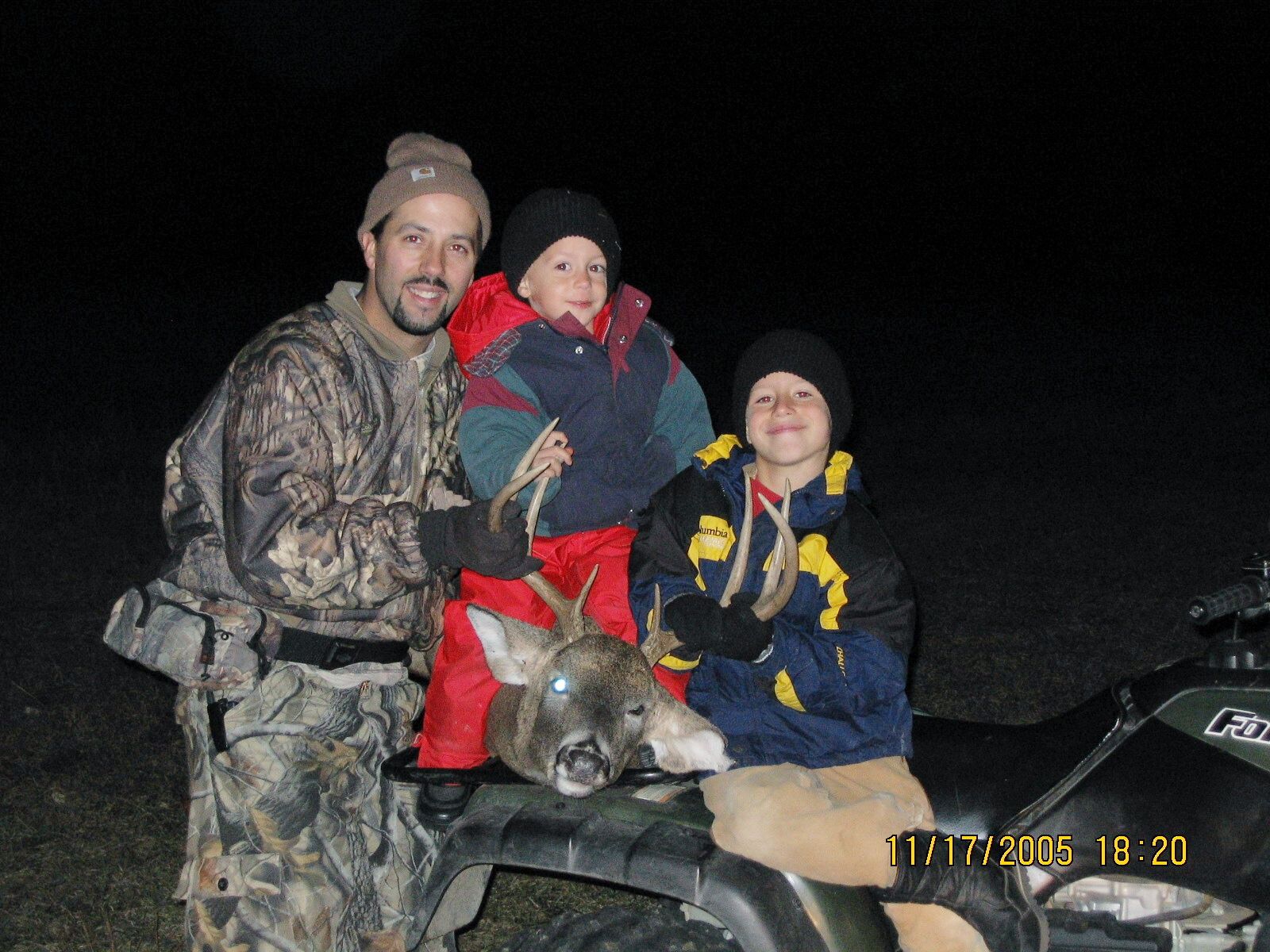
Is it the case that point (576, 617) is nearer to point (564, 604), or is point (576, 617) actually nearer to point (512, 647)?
point (564, 604)

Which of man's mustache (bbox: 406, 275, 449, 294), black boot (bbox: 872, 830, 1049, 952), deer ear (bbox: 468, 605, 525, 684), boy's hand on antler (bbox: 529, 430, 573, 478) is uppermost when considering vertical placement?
man's mustache (bbox: 406, 275, 449, 294)

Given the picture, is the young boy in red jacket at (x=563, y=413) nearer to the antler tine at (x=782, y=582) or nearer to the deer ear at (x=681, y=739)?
the deer ear at (x=681, y=739)

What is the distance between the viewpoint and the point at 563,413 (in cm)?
382

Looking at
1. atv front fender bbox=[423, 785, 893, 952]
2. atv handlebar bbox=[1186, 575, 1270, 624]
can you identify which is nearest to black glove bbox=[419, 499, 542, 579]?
atv front fender bbox=[423, 785, 893, 952]

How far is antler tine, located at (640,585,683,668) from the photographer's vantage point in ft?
10.8

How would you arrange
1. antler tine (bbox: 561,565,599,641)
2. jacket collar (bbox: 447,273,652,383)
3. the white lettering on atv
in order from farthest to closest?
1. jacket collar (bbox: 447,273,652,383)
2. antler tine (bbox: 561,565,599,641)
3. the white lettering on atv

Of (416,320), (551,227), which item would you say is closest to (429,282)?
(416,320)

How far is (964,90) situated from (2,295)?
26.4 meters

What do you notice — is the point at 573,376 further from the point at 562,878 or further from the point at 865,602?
the point at 562,878

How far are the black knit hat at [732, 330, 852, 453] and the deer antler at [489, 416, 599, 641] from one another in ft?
1.98

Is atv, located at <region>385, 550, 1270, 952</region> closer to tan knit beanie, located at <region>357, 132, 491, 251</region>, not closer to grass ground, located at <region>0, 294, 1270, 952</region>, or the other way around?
tan knit beanie, located at <region>357, 132, 491, 251</region>

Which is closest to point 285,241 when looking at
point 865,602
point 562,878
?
point 562,878

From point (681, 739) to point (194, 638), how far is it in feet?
4.39

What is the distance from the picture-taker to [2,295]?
965 inches
